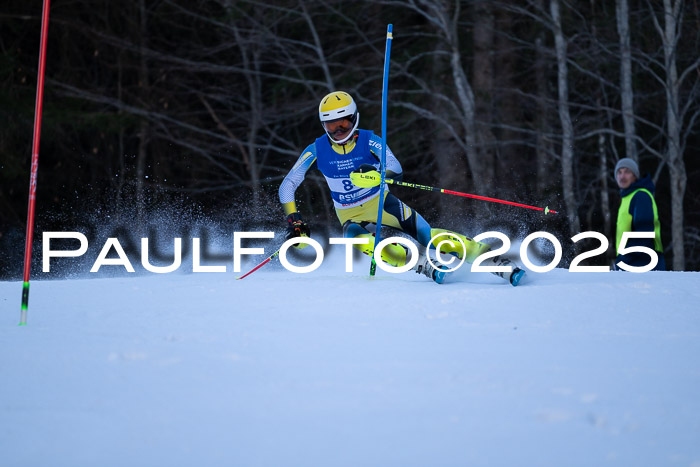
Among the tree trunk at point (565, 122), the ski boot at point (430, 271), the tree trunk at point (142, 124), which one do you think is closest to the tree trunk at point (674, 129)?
the tree trunk at point (565, 122)

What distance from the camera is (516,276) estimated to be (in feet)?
20.8

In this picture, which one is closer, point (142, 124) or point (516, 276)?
point (516, 276)

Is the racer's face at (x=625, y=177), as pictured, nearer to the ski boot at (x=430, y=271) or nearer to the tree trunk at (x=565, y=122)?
the ski boot at (x=430, y=271)

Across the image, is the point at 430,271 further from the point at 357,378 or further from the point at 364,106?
the point at 364,106

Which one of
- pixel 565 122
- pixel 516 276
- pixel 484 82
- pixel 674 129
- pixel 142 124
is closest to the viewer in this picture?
pixel 516 276

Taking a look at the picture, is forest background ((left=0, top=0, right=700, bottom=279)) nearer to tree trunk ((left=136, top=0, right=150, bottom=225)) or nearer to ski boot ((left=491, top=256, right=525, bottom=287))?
tree trunk ((left=136, top=0, right=150, bottom=225))

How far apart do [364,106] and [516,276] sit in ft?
30.1

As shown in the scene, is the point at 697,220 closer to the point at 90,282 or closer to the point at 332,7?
the point at 332,7

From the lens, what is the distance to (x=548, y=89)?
55.0 ft

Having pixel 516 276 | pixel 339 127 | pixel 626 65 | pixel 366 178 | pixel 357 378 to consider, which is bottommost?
pixel 357 378

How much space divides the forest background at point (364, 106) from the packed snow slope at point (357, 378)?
6.58m

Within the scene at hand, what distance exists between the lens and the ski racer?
6625mm

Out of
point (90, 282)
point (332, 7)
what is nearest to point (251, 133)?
point (332, 7)


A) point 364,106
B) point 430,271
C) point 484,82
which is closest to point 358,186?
point 430,271
